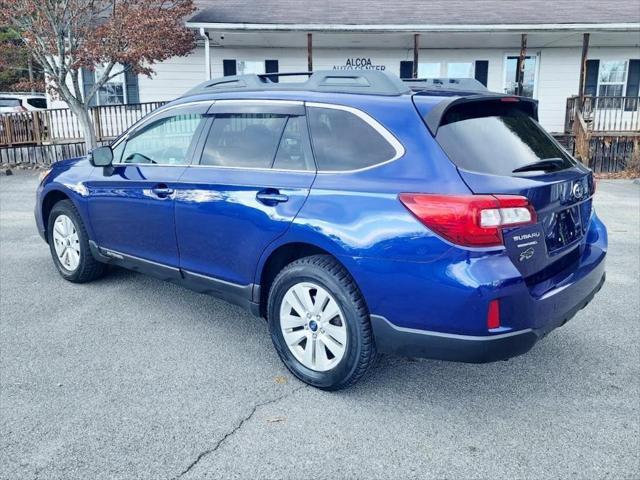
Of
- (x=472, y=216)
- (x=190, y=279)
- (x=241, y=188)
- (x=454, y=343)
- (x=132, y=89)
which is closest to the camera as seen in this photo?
(x=472, y=216)

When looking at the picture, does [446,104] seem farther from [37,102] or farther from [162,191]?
[37,102]

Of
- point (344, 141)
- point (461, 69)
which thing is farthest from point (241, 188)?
point (461, 69)

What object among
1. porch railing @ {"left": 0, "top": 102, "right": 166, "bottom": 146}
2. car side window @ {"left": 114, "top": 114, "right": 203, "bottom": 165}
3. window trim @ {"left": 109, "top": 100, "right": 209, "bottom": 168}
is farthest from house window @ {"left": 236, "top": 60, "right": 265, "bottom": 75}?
car side window @ {"left": 114, "top": 114, "right": 203, "bottom": 165}

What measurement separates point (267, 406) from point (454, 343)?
112 centimetres

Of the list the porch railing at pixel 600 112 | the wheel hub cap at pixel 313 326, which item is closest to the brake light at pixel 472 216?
the wheel hub cap at pixel 313 326

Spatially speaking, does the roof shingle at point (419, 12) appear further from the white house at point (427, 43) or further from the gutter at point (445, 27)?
the gutter at point (445, 27)

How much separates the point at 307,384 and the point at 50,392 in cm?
151

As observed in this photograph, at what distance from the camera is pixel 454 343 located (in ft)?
9.16

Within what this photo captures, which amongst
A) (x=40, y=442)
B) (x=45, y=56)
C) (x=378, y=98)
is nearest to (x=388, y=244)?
(x=378, y=98)

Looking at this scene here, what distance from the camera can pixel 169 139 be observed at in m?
4.34

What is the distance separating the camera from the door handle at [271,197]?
11.0 feet

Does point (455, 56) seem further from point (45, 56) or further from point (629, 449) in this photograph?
point (629, 449)

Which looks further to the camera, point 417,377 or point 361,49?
point 361,49

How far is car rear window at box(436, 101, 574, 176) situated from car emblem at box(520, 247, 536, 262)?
0.41m
